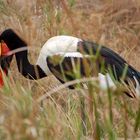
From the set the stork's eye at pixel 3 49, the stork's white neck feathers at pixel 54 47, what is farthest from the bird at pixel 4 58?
the stork's white neck feathers at pixel 54 47

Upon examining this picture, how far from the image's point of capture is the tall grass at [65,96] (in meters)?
1.34

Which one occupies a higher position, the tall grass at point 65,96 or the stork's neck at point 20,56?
the tall grass at point 65,96

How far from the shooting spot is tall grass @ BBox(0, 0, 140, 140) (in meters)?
1.34

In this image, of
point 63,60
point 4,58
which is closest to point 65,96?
point 63,60

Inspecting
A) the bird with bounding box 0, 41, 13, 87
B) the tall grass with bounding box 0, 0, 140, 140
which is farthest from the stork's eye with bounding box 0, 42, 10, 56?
the tall grass with bounding box 0, 0, 140, 140

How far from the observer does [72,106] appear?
2.96 meters

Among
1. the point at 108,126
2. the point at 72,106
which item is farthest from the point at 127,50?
the point at 108,126

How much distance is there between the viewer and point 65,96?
3496 millimetres

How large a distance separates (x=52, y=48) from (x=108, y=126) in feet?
6.94

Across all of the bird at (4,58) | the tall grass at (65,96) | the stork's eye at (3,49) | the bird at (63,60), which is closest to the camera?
the tall grass at (65,96)

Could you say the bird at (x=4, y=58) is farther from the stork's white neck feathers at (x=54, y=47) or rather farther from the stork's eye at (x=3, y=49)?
the stork's white neck feathers at (x=54, y=47)

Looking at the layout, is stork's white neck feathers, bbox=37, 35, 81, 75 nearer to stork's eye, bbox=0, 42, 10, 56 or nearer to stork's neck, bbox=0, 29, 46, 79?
stork's neck, bbox=0, 29, 46, 79

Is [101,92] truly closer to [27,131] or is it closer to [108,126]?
[108,126]

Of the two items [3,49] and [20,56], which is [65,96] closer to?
[20,56]
